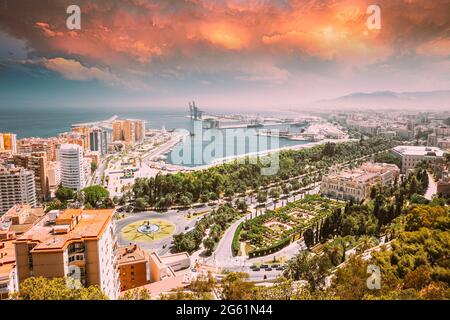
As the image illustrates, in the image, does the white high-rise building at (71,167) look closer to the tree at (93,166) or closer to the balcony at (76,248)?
the tree at (93,166)

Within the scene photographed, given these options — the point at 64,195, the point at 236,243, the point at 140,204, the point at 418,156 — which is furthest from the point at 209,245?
the point at 418,156

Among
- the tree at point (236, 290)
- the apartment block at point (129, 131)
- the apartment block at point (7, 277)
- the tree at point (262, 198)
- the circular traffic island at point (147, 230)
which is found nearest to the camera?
the tree at point (236, 290)

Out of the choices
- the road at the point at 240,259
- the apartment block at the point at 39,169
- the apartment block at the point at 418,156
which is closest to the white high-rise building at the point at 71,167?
the apartment block at the point at 39,169

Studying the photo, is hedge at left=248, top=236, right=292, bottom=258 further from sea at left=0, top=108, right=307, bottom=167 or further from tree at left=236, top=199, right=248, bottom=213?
sea at left=0, top=108, right=307, bottom=167

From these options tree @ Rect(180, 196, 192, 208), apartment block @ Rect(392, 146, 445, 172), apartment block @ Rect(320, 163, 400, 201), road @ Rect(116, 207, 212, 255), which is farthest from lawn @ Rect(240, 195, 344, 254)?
apartment block @ Rect(392, 146, 445, 172)

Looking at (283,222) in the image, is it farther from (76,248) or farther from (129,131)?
(129,131)
